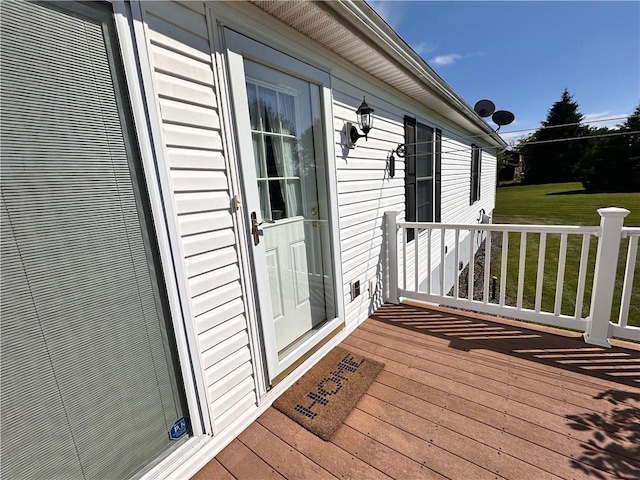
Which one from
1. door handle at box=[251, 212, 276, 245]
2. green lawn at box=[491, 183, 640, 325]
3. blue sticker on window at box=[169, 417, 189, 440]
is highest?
door handle at box=[251, 212, 276, 245]

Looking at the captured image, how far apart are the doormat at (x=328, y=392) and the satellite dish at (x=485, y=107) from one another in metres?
7.08

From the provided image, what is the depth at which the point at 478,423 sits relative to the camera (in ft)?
5.19

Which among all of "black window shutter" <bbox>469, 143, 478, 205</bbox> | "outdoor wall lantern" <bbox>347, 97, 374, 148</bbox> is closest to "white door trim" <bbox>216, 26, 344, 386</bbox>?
"outdoor wall lantern" <bbox>347, 97, 374, 148</bbox>

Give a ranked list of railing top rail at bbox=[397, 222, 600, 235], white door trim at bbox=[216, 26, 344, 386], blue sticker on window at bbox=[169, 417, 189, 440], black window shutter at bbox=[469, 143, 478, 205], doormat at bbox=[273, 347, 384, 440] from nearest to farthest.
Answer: blue sticker on window at bbox=[169, 417, 189, 440] < white door trim at bbox=[216, 26, 344, 386] < doormat at bbox=[273, 347, 384, 440] < railing top rail at bbox=[397, 222, 600, 235] < black window shutter at bbox=[469, 143, 478, 205]

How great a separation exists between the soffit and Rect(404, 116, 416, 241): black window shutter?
41 centimetres

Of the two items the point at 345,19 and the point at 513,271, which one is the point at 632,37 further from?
the point at 345,19

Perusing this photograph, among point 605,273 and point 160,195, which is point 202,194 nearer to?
point 160,195

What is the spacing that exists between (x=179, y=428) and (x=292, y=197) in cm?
152

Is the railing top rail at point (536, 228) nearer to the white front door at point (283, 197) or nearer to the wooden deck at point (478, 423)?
the wooden deck at point (478, 423)

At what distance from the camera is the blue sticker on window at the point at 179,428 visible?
142cm

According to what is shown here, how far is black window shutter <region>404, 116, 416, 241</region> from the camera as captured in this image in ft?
12.4

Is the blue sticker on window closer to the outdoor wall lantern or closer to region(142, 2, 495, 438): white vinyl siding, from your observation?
region(142, 2, 495, 438): white vinyl siding

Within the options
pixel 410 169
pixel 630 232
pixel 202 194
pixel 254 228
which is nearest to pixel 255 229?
pixel 254 228

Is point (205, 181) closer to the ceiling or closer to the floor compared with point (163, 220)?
closer to the ceiling
